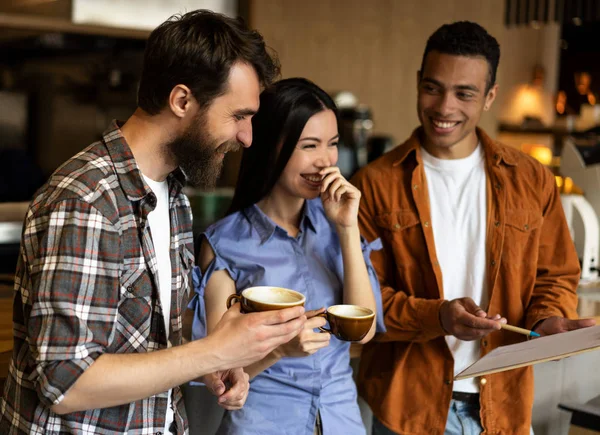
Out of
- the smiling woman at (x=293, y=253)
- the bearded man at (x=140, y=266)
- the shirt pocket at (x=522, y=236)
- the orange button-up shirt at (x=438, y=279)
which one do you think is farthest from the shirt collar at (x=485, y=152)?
the bearded man at (x=140, y=266)

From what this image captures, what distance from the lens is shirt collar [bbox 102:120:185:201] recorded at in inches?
55.6

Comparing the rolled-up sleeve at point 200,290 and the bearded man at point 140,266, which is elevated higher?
the bearded man at point 140,266

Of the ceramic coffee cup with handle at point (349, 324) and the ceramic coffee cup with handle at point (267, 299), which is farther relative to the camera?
the ceramic coffee cup with handle at point (349, 324)

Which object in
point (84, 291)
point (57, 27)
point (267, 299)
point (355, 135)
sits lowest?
point (355, 135)

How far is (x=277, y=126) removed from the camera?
1951 millimetres

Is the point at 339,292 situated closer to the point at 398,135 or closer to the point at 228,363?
the point at 228,363

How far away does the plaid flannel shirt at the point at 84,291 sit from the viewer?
1.26 metres

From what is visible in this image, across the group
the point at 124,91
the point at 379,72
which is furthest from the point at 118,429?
the point at 379,72

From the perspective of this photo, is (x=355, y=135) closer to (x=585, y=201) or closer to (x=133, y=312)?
(x=585, y=201)

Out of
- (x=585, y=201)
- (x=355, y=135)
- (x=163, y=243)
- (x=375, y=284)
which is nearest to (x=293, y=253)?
(x=375, y=284)

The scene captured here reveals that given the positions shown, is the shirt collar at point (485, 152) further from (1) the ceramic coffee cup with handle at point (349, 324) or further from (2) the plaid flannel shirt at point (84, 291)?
(2) the plaid flannel shirt at point (84, 291)

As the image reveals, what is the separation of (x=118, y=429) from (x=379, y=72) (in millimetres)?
5395

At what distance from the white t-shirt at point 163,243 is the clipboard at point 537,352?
63cm

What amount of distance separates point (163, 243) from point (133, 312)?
0.64 feet
